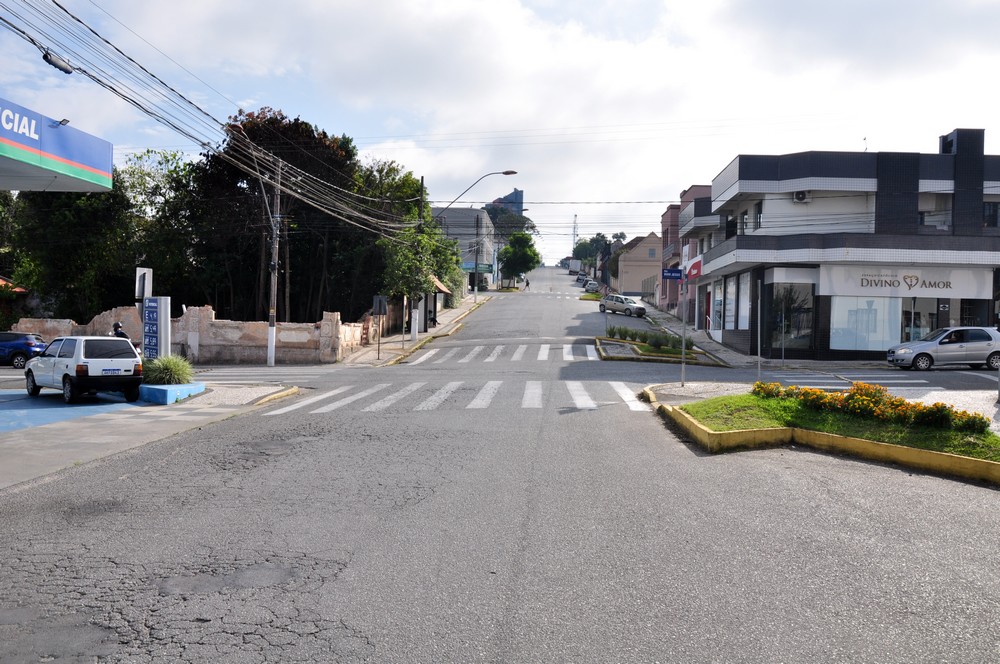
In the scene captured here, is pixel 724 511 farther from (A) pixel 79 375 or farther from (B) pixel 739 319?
(B) pixel 739 319

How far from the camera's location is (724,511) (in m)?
7.69

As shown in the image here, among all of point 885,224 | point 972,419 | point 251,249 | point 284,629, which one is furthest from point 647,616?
point 251,249

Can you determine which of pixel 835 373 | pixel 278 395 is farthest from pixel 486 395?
pixel 835 373

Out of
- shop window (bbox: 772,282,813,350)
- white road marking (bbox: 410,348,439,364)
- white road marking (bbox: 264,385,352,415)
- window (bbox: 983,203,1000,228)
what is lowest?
white road marking (bbox: 264,385,352,415)

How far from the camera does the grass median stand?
32.5 ft

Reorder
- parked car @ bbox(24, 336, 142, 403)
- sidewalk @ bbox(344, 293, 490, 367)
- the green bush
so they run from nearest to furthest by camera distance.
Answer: parked car @ bbox(24, 336, 142, 403) → the green bush → sidewalk @ bbox(344, 293, 490, 367)

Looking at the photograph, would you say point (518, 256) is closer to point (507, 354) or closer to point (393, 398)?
point (507, 354)

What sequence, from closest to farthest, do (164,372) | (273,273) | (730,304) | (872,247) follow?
(164,372) → (273,273) → (872,247) → (730,304)

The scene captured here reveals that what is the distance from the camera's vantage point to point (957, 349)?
25.7 meters

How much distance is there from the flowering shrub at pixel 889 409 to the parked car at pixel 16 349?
3062cm

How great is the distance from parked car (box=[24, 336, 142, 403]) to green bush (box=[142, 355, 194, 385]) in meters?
0.53

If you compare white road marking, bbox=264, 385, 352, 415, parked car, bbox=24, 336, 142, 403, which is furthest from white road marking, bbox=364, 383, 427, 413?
parked car, bbox=24, 336, 142, 403

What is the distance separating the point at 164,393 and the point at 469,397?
7097 millimetres

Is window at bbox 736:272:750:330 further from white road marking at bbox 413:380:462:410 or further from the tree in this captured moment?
the tree
